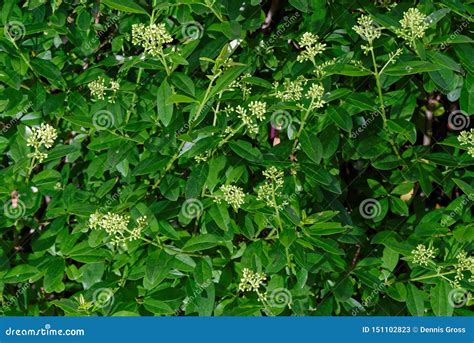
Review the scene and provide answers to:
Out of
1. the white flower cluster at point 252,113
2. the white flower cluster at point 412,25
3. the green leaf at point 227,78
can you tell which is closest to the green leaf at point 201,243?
the white flower cluster at point 252,113

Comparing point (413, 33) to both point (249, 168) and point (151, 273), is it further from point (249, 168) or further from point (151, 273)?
point (151, 273)

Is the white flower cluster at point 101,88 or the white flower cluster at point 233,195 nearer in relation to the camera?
the white flower cluster at point 233,195

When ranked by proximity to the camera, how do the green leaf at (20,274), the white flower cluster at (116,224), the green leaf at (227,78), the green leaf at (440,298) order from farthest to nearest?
the green leaf at (20,274)
the green leaf at (440,298)
the white flower cluster at (116,224)
the green leaf at (227,78)

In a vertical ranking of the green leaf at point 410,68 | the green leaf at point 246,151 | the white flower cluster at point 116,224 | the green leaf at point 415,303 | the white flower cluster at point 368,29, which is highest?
the white flower cluster at point 368,29

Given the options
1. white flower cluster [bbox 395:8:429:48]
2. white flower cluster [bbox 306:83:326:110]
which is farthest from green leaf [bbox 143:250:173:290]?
white flower cluster [bbox 395:8:429:48]

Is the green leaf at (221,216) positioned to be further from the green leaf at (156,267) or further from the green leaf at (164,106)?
the green leaf at (164,106)

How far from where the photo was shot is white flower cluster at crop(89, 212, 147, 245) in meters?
2.21

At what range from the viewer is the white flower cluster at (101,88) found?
2.36 metres

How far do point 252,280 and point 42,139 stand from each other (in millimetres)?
846

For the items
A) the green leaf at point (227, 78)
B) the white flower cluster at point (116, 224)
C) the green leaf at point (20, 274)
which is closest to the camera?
the green leaf at point (227, 78)

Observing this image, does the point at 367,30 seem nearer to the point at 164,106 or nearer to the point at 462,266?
the point at 164,106

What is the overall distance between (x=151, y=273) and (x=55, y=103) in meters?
0.69

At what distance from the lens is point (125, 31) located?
2.45 m

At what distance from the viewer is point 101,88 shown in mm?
2357
